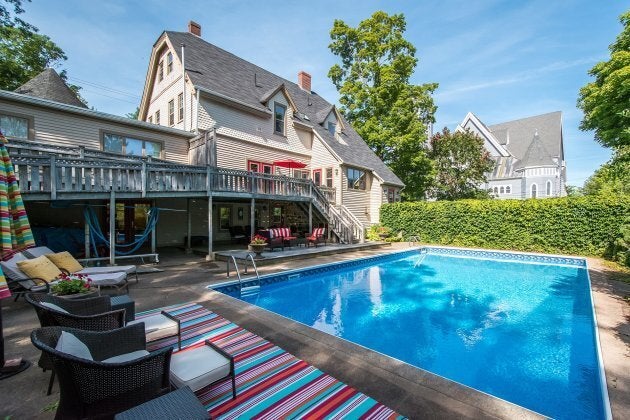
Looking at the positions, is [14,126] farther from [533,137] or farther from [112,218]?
[533,137]

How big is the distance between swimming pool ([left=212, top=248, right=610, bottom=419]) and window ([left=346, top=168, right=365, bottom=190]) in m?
7.60

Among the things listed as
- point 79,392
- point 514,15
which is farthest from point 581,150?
point 79,392

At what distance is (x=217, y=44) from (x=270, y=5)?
24.5 feet

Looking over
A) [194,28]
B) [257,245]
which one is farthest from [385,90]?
[257,245]

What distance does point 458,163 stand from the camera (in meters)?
26.1

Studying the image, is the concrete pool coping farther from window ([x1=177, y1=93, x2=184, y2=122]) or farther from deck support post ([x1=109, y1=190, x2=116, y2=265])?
window ([x1=177, y1=93, x2=184, y2=122])

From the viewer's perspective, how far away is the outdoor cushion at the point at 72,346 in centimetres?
240

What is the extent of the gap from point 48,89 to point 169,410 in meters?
17.9

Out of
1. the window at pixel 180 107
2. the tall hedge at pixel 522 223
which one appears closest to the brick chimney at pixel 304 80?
the window at pixel 180 107

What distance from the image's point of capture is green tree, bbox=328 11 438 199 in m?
23.9

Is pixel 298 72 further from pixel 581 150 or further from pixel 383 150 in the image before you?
pixel 581 150

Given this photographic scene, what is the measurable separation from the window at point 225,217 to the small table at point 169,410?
15488 millimetres

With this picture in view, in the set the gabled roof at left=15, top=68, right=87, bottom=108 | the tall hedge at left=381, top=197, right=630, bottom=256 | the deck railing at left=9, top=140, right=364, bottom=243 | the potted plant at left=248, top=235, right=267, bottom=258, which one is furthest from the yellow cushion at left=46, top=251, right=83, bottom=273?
the tall hedge at left=381, top=197, right=630, bottom=256

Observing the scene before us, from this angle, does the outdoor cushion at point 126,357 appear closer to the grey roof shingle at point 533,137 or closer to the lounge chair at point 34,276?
the lounge chair at point 34,276
